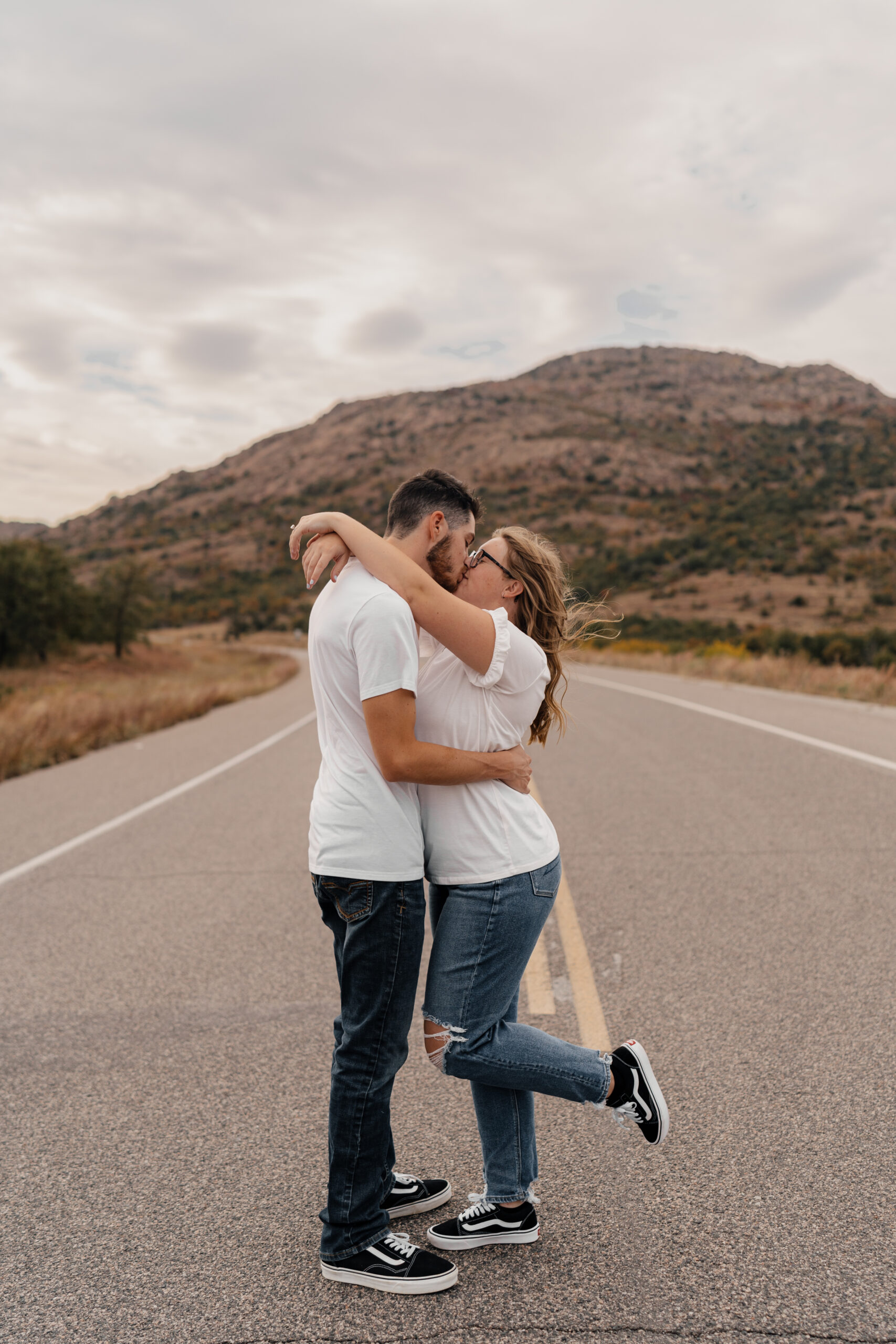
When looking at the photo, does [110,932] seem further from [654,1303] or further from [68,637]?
[68,637]

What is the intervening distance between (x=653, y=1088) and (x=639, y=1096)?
5 centimetres

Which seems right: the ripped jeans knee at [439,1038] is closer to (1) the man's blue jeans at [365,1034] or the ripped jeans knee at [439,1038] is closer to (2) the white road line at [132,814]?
(1) the man's blue jeans at [365,1034]

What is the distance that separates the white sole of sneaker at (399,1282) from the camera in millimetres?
2455

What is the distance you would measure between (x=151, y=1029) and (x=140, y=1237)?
1.55 meters

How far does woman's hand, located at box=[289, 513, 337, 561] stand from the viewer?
8.54 feet

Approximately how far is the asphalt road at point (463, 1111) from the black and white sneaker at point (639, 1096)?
0.88 feet

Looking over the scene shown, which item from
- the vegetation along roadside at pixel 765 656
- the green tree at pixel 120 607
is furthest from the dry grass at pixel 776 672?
the green tree at pixel 120 607

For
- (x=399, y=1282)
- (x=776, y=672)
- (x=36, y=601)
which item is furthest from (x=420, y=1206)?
(x=36, y=601)

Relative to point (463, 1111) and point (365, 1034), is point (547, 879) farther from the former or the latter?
point (463, 1111)

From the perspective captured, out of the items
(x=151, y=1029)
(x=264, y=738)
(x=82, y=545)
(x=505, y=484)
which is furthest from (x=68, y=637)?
(x=82, y=545)

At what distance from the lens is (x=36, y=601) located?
4444 cm

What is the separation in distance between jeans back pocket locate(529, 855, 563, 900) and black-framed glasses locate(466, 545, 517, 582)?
2.57 feet

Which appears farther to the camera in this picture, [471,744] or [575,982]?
[575,982]

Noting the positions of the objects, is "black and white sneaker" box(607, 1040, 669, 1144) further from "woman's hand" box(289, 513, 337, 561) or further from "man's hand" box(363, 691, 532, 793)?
"woman's hand" box(289, 513, 337, 561)
